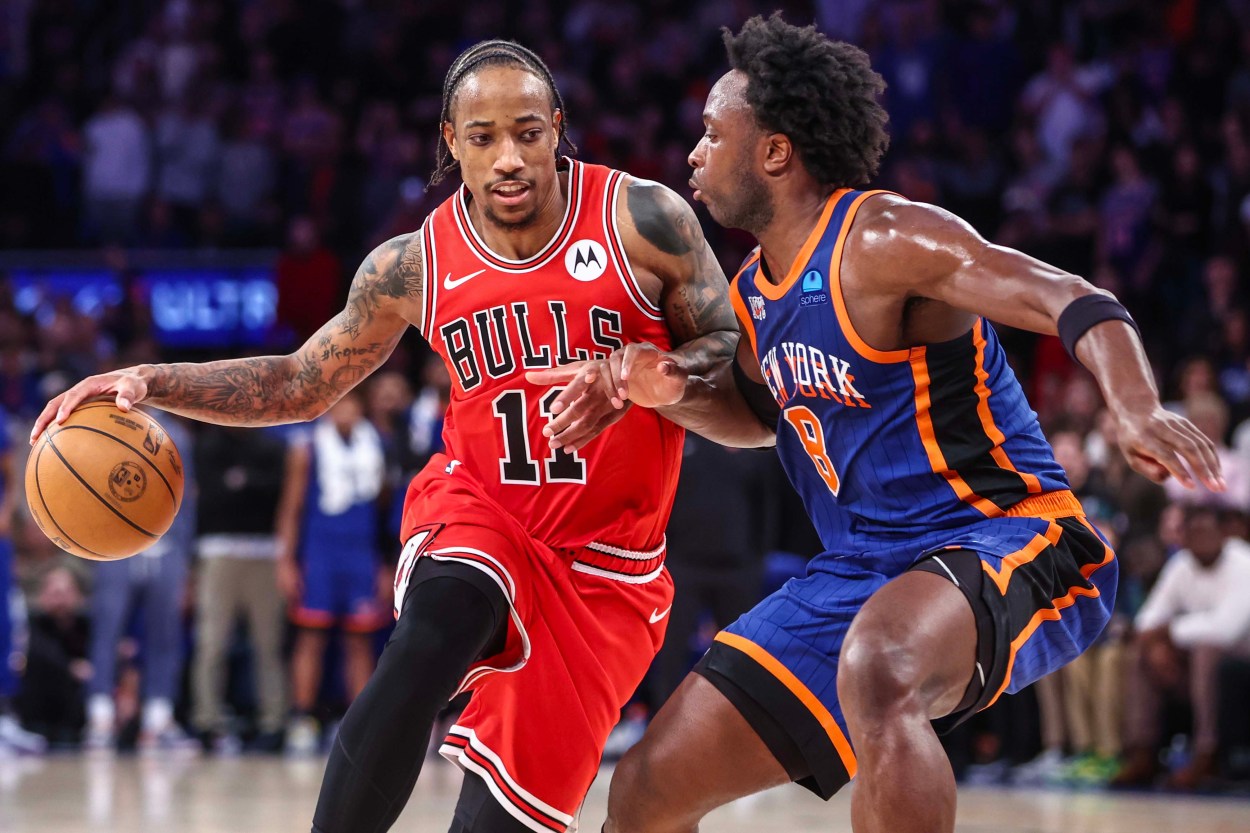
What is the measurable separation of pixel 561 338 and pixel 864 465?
3.12ft

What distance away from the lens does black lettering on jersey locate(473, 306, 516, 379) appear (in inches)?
175

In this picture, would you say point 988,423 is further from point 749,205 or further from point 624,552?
point 624,552

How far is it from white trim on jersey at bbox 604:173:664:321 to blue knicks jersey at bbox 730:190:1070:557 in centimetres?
50

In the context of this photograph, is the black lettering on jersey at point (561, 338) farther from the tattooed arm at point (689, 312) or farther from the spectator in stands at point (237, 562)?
the spectator in stands at point (237, 562)

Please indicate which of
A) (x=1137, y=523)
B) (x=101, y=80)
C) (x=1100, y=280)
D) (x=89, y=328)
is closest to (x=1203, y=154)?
(x=1100, y=280)

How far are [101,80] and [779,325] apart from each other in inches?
521

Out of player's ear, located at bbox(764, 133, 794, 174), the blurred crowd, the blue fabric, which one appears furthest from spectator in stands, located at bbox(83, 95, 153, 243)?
the blue fabric

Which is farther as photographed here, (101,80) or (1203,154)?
(101,80)

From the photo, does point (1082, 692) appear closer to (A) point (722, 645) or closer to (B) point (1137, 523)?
(B) point (1137, 523)

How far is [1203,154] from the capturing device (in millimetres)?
11609

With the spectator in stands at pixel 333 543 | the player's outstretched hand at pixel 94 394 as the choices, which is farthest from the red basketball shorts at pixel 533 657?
the spectator in stands at pixel 333 543

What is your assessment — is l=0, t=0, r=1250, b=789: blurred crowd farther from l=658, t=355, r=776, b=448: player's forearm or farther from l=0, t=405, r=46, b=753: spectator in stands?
l=658, t=355, r=776, b=448: player's forearm

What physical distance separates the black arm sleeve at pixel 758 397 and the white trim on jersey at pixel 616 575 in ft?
1.81

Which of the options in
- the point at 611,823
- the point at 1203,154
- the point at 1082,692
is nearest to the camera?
the point at 611,823
